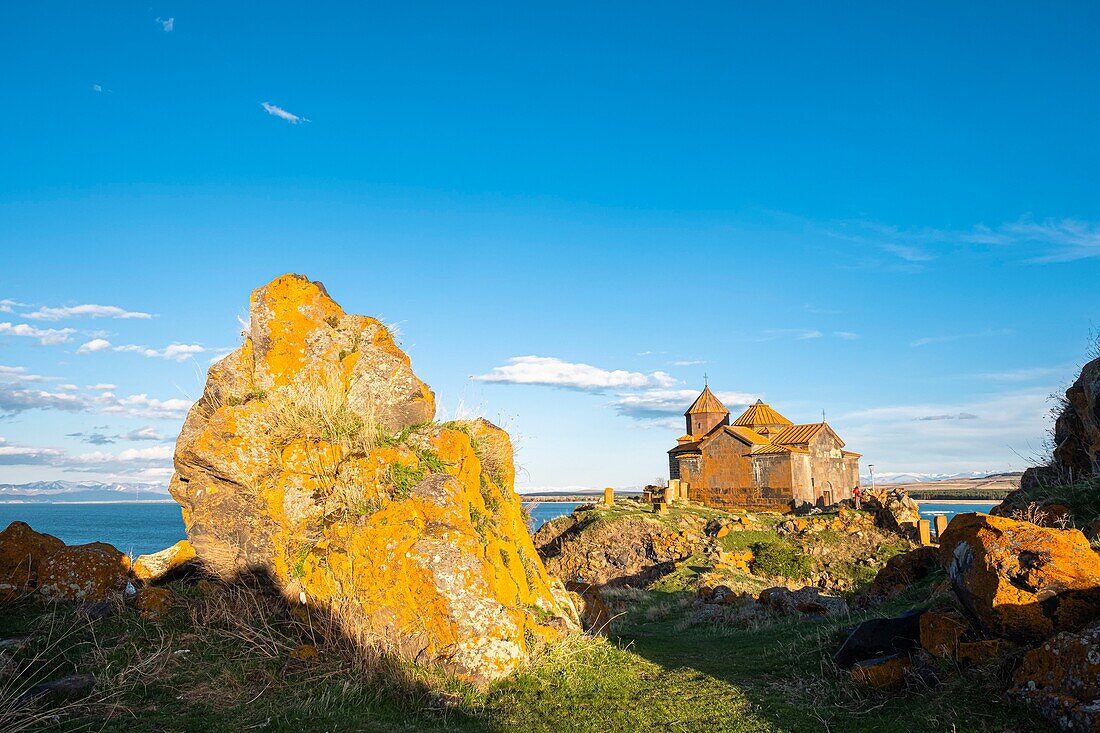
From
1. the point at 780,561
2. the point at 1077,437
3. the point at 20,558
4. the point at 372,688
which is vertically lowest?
the point at 780,561

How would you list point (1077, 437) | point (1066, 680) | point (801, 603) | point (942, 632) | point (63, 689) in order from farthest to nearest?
point (801, 603) < point (1077, 437) < point (942, 632) < point (63, 689) < point (1066, 680)

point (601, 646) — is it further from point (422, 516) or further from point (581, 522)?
point (581, 522)

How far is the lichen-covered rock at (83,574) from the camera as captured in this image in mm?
8375

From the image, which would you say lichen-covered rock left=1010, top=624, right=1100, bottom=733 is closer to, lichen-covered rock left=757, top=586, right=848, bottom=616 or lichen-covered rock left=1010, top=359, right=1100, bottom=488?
lichen-covered rock left=1010, top=359, right=1100, bottom=488

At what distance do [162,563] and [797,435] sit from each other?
4161 cm

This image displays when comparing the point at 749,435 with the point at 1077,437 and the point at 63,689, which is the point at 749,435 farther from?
the point at 63,689

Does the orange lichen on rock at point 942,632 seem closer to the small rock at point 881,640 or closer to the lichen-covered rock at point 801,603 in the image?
the small rock at point 881,640

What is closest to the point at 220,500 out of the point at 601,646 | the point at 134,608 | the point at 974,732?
the point at 134,608

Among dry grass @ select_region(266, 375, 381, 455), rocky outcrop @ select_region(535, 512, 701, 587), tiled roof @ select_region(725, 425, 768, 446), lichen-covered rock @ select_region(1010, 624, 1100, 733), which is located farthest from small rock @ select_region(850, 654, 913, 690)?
tiled roof @ select_region(725, 425, 768, 446)

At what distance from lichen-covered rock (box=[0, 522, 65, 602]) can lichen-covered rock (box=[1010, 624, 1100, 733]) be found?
10311 millimetres

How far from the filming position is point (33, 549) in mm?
8602

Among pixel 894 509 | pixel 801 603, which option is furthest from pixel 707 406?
pixel 801 603

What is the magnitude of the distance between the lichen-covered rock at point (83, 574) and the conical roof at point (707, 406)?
157 ft

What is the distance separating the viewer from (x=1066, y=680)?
5.58 meters
